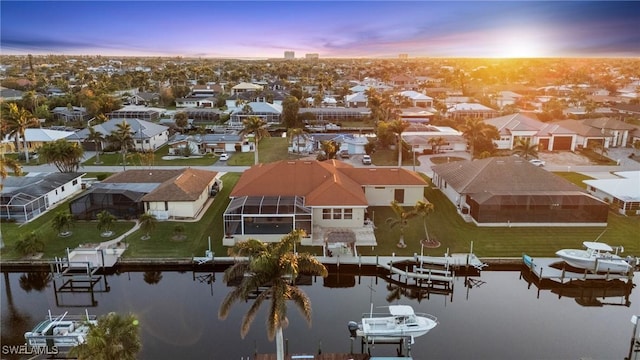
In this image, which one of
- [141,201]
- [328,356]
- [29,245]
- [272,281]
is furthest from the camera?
[141,201]

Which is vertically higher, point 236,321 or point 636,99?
point 636,99

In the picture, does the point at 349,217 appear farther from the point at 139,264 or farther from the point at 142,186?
the point at 142,186

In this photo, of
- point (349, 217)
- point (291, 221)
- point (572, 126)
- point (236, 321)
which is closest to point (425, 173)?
point (349, 217)

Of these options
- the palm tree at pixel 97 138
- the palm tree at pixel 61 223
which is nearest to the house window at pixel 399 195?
the palm tree at pixel 61 223

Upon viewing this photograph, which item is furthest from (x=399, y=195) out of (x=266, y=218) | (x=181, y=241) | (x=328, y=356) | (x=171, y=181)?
(x=328, y=356)

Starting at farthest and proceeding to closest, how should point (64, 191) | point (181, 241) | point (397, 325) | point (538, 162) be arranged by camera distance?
point (538, 162)
point (64, 191)
point (181, 241)
point (397, 325)

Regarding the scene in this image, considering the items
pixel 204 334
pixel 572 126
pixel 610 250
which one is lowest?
pixel 204 334

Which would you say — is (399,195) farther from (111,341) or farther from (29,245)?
(29,245)
